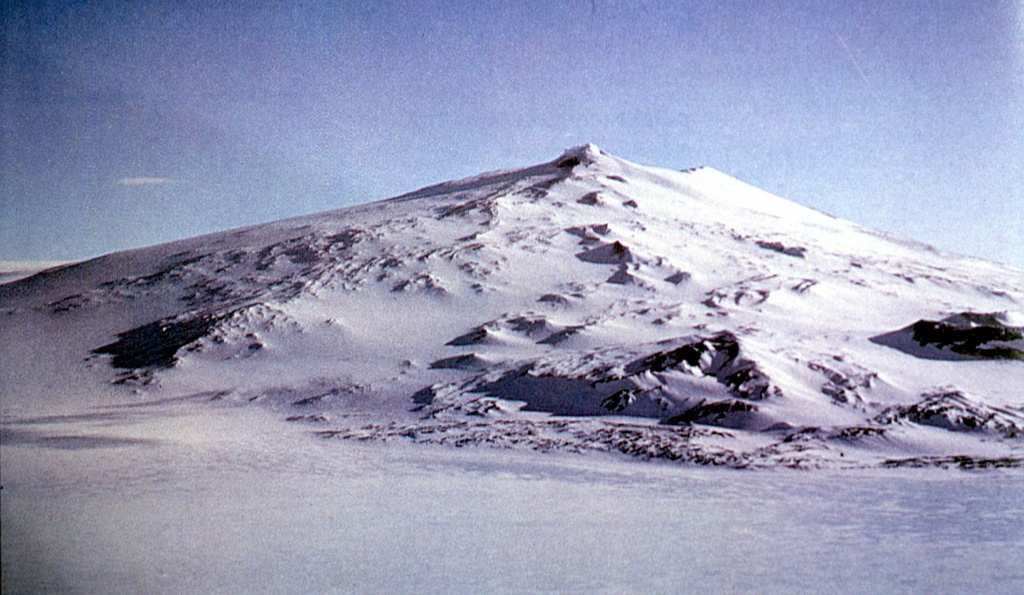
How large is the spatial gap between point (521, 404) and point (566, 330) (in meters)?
2.99

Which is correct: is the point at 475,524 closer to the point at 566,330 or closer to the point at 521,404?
the point at 521,404

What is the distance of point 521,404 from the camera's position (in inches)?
455

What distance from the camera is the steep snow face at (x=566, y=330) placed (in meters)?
10.2

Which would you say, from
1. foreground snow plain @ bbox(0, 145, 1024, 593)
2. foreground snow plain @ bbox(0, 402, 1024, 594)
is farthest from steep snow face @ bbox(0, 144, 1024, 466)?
foreground snow plain @ bbox(0, 402, 1024, 594)

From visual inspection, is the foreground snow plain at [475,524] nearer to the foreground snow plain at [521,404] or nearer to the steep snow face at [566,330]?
the foreground snow plain at [521,404]

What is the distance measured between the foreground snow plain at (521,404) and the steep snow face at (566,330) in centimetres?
7

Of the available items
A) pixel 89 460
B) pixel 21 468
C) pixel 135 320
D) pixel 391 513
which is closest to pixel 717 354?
pixel 391 513

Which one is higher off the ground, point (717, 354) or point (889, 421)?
point (717, 354)

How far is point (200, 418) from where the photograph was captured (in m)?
11.0

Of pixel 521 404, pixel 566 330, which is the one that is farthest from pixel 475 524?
pixel 566 330

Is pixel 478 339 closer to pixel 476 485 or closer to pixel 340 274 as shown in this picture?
pixel 340 274

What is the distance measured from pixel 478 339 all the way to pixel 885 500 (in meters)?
8.41

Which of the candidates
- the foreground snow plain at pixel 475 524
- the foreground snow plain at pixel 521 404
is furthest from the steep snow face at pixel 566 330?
the foreground snow plain at pixel 475 524

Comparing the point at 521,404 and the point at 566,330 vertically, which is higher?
the point at 566,330
